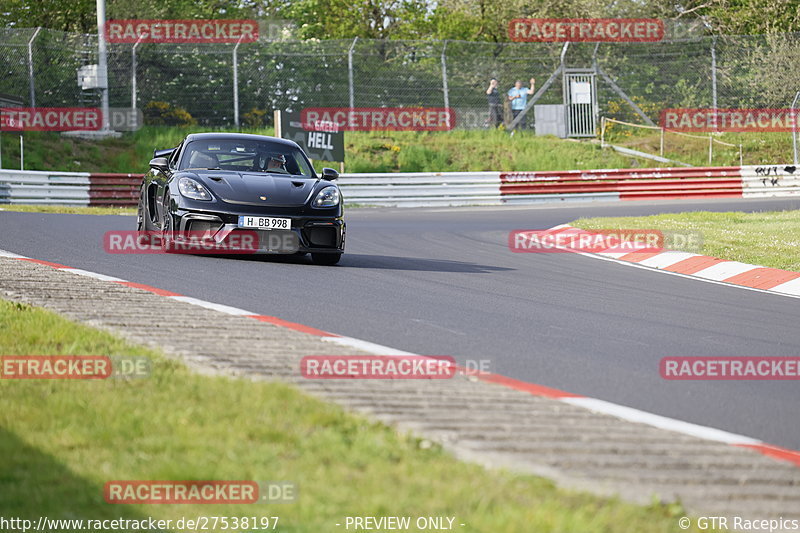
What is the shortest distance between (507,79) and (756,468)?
2676 cm

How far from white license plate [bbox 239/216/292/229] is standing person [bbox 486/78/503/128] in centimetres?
1946

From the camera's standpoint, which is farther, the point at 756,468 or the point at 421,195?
the point at 421,195

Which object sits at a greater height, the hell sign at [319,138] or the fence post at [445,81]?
the fence post at [445,81]

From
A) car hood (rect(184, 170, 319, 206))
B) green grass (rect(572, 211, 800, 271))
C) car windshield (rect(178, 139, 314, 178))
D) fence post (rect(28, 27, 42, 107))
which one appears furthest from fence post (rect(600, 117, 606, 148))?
car hood (rect(184, 170, 319, 206))

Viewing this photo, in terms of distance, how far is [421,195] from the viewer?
26844 millimetres

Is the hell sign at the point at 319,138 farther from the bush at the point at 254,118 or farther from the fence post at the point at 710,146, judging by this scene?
the fence post at the point at 710,146

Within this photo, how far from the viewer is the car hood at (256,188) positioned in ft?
35.7

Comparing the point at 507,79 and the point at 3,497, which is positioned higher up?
the point at 507,79

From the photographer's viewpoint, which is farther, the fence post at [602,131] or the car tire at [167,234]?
the fence post at [602,131]

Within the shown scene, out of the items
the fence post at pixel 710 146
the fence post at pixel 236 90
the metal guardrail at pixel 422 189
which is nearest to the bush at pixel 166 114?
the fence post at pixel 236 90

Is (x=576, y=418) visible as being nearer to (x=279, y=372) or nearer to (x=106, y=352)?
(x=279, y=372)

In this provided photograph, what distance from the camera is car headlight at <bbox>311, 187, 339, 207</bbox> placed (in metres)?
11.2

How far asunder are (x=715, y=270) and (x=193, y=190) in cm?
602

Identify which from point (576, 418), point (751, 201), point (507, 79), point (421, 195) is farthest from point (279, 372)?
point (507, 79)
